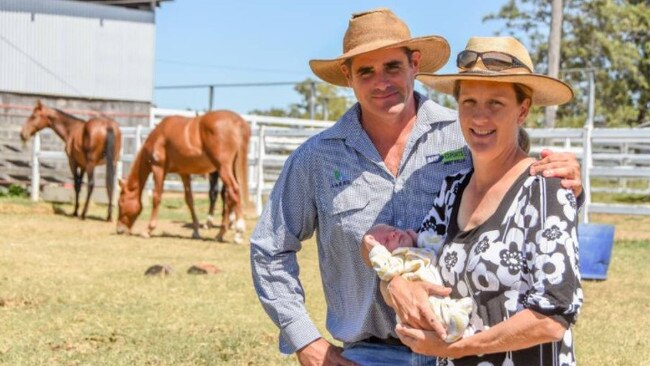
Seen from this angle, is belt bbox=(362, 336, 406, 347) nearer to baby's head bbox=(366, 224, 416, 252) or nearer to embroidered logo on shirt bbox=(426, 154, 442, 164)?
baby's head bbox=(366, 224, 416, 252)

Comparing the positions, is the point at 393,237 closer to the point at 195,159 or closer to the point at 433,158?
the point at 433,158

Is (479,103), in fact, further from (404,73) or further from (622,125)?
(622,125)

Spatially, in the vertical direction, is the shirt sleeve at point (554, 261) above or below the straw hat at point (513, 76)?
below

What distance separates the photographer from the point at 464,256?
2.68 metres

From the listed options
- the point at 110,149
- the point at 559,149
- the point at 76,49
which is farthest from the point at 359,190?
the point at 76,49

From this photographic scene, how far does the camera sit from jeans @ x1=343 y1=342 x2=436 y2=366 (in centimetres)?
314

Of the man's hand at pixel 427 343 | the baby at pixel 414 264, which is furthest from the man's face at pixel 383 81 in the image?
the man's hand at pixel 427 343

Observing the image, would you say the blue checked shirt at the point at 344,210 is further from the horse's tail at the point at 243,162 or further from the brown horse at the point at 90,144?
the brown horse at the point at 90,144

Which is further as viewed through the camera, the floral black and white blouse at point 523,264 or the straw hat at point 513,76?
the straw hat at point 513,76

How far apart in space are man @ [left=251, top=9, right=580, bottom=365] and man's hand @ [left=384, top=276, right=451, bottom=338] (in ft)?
1.58

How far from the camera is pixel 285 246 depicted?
136 inches

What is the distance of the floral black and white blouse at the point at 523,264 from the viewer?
250cm

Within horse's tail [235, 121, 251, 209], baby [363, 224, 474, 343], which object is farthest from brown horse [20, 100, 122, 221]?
baby [363, 224, 474, 343]

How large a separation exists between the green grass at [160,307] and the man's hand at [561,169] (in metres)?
3.64
